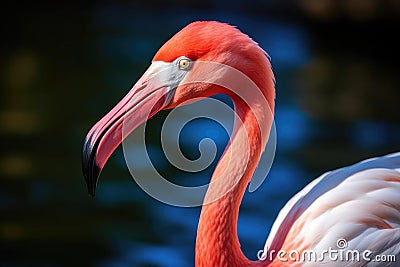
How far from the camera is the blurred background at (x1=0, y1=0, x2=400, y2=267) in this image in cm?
325

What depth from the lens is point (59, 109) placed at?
4.52 metres

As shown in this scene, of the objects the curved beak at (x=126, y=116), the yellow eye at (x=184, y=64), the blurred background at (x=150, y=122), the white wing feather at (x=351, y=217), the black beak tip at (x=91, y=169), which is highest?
the yellow eye at (x=184, y=64)

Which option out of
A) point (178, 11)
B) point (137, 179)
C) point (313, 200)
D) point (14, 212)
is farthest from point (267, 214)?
point (178, 11)

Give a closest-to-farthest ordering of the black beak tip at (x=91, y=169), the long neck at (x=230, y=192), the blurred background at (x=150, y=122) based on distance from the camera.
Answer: the black beak tip at (x=91, y=169), the long neck at (x=230, y=192), the blurred background at (x=150, y=122)

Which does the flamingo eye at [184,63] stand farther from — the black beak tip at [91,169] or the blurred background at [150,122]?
the blurred background at [150,122]

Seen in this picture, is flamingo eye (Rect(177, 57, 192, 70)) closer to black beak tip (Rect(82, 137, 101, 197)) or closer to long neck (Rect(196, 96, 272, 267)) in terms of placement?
long neck (Rect(196, 96, 272, 267))

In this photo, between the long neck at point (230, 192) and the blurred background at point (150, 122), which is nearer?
the long neck at point (230, 192)

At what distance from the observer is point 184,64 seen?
193 centimetres

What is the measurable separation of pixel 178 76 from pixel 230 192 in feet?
1.06

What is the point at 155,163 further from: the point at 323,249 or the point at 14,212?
the point at 323,249

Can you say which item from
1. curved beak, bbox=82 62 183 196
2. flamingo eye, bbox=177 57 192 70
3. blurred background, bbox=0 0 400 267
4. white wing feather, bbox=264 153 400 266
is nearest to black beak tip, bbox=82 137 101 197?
curved beak, bbox=82 62 183 196

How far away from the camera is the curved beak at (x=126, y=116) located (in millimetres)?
1877

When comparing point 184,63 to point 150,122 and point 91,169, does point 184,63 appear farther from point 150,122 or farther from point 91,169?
point 150,122

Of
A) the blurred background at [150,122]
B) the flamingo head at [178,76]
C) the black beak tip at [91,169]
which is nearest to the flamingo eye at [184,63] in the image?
the flamingo head at [178,76]
